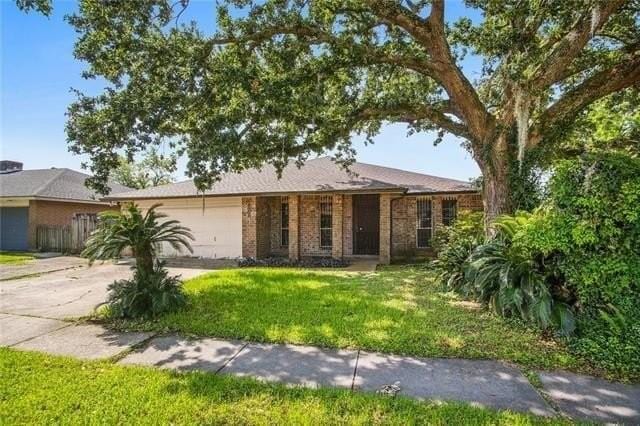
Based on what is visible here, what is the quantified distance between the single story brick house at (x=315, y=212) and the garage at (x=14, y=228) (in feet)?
19.5

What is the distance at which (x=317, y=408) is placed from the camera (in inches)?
117

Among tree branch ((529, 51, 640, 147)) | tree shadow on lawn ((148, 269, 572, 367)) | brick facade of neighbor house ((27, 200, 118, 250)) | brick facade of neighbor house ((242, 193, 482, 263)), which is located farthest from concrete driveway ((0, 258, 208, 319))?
tree branch ((529, 51, 640, 147))

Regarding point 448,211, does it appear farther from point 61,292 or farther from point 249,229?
point 61,292

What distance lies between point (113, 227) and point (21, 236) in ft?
52.7

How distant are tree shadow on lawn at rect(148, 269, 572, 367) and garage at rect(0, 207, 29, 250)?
14698 mm

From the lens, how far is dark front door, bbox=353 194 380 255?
14820 millimetres

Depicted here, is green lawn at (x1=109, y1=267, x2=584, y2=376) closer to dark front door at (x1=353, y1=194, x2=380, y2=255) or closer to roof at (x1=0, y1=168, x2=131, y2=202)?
dark front door at (x1=353, y1=194, x2=380, y2=255)

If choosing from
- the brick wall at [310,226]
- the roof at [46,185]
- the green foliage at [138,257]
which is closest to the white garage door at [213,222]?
the brick wall at [310,226]

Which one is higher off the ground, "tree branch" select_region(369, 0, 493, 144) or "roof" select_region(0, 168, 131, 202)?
"tree branch" select_region(369, 0, 493, 144)

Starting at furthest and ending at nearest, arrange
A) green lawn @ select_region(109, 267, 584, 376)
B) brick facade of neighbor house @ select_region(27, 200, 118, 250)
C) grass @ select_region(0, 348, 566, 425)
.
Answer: brick facade of neighbor house @ select_region(27, 200, 118, 250)
green lawn @ select_region(109, 267, 584, 376)
grass @ select_region(0, 348, 566, 425)

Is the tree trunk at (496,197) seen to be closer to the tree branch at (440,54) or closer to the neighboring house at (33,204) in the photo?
the tree branch at (440,54)

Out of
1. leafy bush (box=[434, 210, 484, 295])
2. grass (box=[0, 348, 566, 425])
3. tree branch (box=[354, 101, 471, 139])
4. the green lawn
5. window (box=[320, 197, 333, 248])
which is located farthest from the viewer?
window (box=[320, 197, 333, 248])

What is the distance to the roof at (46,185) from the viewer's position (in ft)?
56.1

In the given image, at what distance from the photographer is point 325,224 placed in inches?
563
